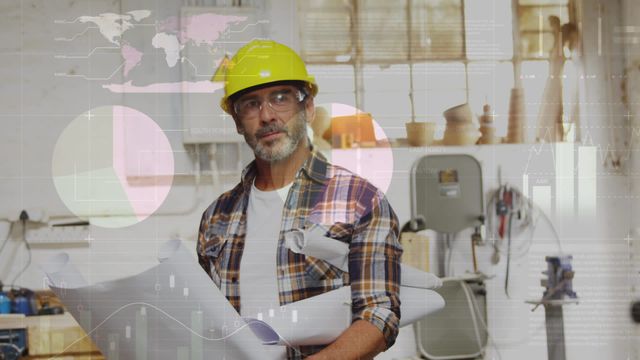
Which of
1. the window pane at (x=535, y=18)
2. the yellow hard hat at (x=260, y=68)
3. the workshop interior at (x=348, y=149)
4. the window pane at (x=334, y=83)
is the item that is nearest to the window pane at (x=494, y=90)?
the workshop interior at (x=348, y=149)

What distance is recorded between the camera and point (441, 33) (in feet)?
5.84

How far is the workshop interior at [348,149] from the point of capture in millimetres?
1765

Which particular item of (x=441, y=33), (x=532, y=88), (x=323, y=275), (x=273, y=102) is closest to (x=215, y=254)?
(x=323, y=275)

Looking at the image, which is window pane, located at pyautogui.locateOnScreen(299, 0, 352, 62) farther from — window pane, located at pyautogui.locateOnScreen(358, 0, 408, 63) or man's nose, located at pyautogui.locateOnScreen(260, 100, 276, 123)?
man's nose, located at pyautogui.locateOnScreen(260, 100, 276, 123)

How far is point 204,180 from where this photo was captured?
1.77 meters

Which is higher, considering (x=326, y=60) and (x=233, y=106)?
(x=326, y=60)

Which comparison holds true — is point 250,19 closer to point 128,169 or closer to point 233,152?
point 233,152

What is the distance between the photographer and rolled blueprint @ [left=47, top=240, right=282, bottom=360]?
173 centimetres

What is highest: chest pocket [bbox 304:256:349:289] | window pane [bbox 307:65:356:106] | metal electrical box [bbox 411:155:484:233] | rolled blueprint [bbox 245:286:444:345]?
window pane [bbox 307:65:356:106]

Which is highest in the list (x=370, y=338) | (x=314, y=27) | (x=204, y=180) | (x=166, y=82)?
(x=314, y=27)

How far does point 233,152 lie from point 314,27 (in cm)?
40

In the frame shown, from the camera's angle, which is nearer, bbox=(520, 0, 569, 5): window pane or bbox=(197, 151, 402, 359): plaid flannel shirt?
bbox=(197, 151, 402, 359): plaid flannel shirt

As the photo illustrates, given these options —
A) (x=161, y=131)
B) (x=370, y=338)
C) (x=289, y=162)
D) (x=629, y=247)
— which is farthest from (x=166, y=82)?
(x=629, y=247)
